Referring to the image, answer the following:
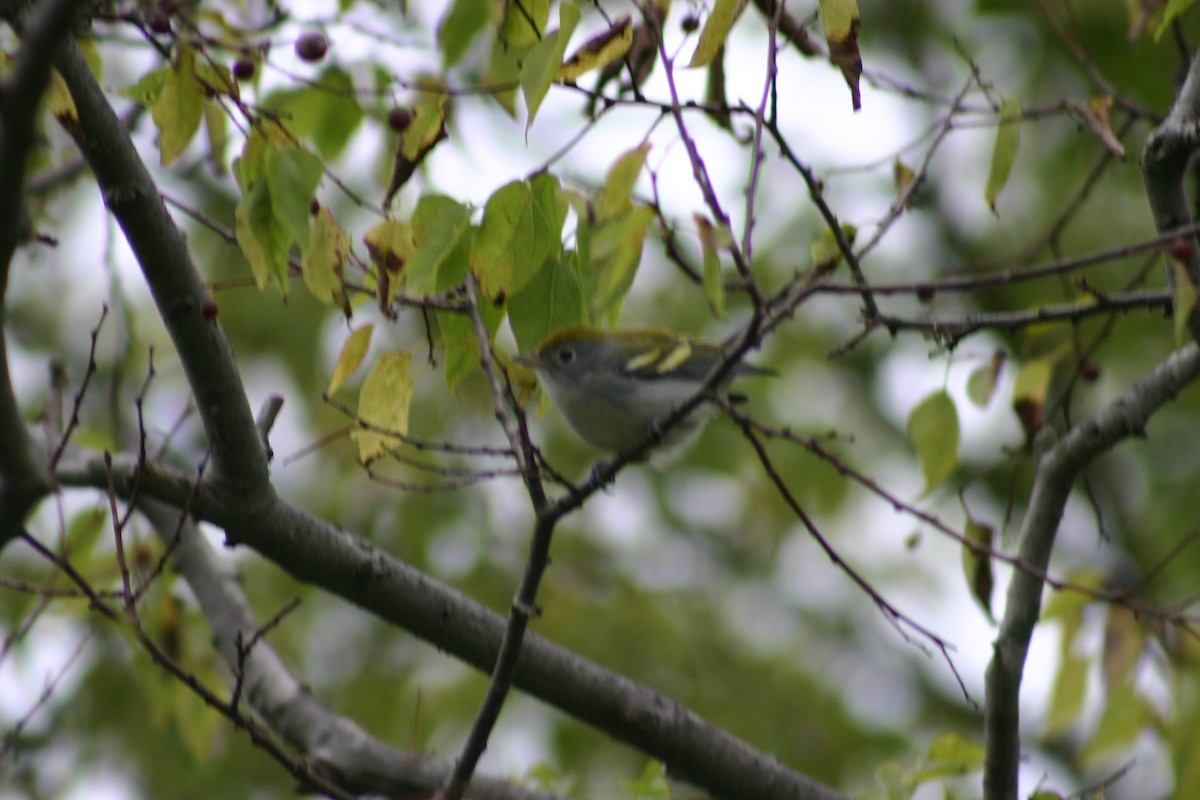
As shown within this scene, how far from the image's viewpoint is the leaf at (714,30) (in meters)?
2.30

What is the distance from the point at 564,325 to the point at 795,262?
499 centimetres

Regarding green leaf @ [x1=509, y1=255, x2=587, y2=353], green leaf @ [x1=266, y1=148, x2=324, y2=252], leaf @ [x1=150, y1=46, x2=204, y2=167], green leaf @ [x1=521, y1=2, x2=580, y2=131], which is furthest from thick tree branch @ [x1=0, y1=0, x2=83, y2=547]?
green leaf @ [x1=509, y1=255, x2=587, y2=353]

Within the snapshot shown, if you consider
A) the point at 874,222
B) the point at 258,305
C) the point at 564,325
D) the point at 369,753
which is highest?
the point at 258,305

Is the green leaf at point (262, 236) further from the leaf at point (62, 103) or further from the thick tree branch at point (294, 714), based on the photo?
the thick tree branch at point (294, 714)

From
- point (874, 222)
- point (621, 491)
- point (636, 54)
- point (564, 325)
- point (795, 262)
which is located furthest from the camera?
point (621, 491)

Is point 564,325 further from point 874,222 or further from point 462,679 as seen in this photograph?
point 462,679

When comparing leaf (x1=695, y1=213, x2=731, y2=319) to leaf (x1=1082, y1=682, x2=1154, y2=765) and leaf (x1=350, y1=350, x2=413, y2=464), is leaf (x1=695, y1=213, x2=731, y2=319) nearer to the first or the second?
leaf (x1=350, y1=350, x2=413, y2=464)

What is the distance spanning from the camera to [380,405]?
2.80m

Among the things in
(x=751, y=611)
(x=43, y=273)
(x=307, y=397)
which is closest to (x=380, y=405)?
(x=307, y=397)

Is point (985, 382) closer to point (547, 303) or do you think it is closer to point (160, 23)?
point (547, 303)

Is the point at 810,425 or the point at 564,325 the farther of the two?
the point at 810,425

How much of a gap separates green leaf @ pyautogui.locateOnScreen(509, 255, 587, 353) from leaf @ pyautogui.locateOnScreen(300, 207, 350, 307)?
446 mm

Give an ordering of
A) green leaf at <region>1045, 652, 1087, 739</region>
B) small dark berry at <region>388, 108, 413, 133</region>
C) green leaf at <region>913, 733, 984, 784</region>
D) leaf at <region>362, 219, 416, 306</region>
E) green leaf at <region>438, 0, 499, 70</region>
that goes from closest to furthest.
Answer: leaf at <region>362, 219, 416, 306</region> → small dark berry at <region>388, 108, 413, 133</region> → green leaf at <region>913, 733, 984, 784</region> → green leaf at <region>438, 0, 499, 70</region> → green leaf at <region>1045, 652, 1087, 739</region>

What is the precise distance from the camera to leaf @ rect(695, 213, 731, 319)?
1.95 metres
